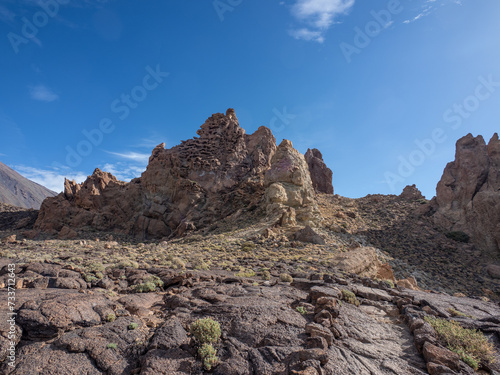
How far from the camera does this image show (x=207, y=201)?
40688 millimetres

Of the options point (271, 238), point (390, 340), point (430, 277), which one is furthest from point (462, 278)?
point (390, 340)

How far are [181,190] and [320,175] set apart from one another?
3758 centimetres

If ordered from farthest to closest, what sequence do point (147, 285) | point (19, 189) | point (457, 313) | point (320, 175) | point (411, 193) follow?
point (19, 189)
point (320, 175)
point (411, 193)
point (147, 285)
point (457, 313)

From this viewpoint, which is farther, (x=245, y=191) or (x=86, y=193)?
(x=86, y=193)

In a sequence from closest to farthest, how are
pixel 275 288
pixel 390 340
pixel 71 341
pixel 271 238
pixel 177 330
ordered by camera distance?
pixel 71 341
pixel 177 330
pixel 390 340
pixel 275 288
pixel 271 238

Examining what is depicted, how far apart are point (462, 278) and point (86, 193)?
183ft

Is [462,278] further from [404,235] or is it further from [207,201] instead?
[207,201]

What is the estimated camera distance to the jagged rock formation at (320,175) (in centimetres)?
6375

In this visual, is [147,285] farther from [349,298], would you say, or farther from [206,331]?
[349,298]

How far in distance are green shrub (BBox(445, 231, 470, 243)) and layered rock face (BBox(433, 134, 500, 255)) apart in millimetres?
702

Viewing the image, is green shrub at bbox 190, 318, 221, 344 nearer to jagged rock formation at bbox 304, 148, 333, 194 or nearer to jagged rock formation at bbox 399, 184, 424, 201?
jagged rock formation at bbox 399, 184, 424, 201

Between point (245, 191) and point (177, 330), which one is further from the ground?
point (245, 191)

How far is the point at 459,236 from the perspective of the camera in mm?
33844

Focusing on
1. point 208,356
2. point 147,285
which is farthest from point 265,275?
point 208,356
